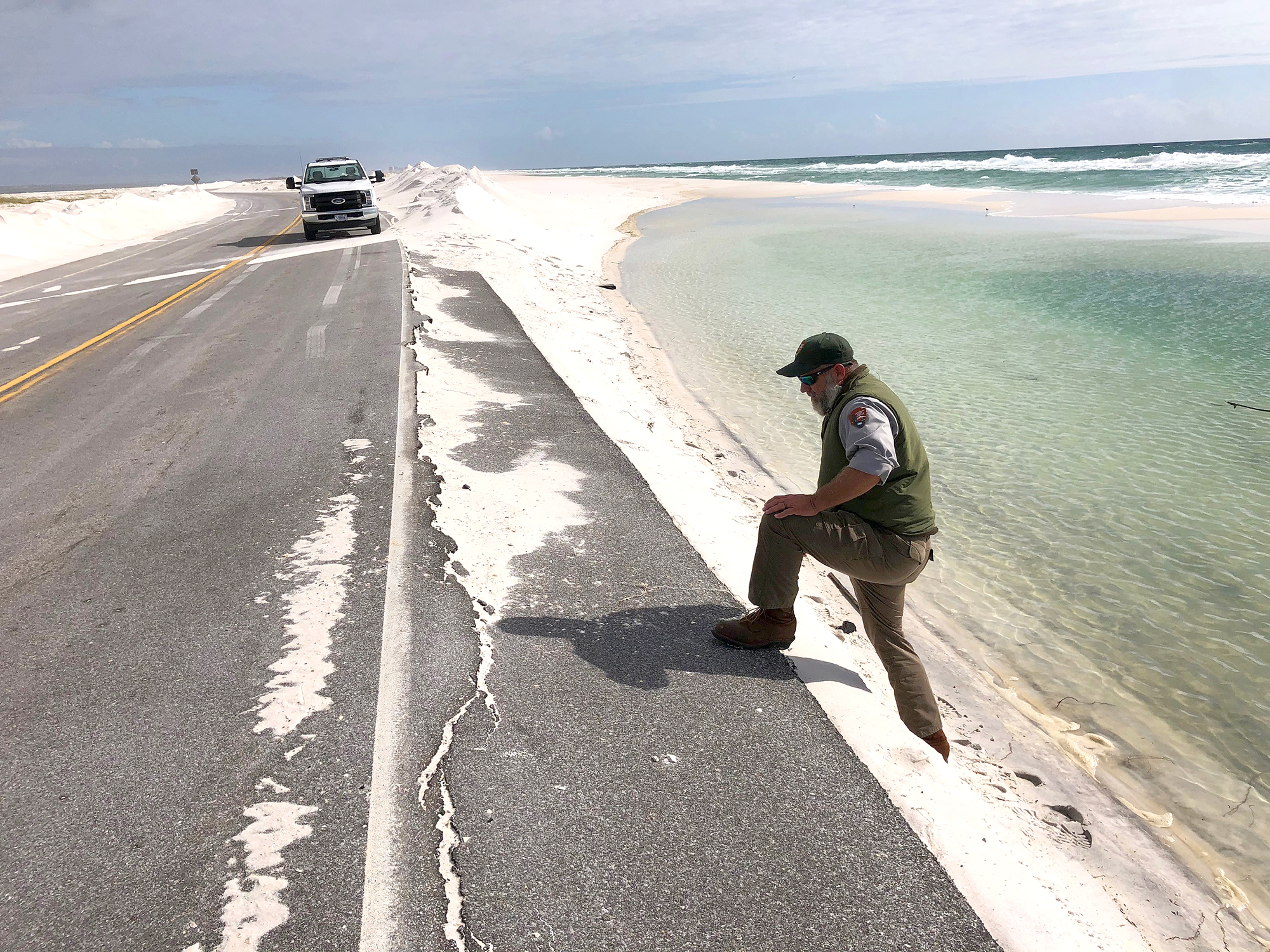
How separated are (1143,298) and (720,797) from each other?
690 inches

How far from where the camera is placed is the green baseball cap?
12.3 ft

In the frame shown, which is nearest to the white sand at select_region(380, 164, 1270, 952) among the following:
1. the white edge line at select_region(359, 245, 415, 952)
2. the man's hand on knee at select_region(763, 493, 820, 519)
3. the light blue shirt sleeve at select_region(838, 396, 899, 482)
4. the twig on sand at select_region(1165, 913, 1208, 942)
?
the twig on sand at select_region(1165, 913, 1208, 942)

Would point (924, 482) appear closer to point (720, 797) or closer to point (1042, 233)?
point (720, 797)

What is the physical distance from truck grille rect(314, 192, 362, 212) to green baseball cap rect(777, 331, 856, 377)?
68.6 feet

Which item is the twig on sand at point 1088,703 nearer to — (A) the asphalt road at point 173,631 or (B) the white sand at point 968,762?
(B) the white sand at point 968,762

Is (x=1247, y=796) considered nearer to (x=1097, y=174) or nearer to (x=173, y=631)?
(x=173, y=631)

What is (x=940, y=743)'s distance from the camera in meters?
3.93

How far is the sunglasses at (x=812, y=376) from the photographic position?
12.4ft

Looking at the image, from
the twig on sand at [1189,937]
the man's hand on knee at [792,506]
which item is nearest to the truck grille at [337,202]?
the man's hand on knee at [792,506]

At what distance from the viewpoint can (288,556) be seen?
4961mm

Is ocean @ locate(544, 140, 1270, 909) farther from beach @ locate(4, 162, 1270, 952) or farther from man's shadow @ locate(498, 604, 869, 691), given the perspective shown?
man's shadow @ locate(498, 604, 869, 691)

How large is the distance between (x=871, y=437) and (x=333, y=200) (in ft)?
71.1

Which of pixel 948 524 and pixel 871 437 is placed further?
pixel 948 524


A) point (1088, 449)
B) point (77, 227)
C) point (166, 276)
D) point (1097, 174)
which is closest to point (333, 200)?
point (166, 276)
